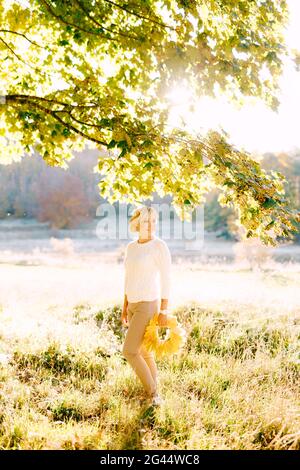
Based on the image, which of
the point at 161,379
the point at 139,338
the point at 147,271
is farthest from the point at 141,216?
the point at 161,379

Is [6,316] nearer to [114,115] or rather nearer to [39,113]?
[39,113]

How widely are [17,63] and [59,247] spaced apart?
141 ft

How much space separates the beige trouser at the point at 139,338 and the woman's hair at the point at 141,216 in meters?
0.90

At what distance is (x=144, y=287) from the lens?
545cm

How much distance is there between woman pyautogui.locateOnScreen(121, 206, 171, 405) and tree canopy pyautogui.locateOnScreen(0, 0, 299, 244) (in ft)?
2.58

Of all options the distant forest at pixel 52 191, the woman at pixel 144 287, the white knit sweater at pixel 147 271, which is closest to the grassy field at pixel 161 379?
the woman at pixel 144 287

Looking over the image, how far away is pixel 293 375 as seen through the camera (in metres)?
6.71

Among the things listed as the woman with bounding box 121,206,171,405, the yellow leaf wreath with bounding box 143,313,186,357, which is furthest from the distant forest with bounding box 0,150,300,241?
the yellow leaf wreath with bounding box 143,313,186,357

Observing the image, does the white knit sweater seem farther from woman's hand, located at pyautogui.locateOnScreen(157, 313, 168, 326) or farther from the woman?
woman's hand, located at pyautogui.locateOnScreen(157, 313, 168, 326)

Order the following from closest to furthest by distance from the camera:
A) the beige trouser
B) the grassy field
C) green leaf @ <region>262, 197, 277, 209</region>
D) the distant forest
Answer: the grassy field, green leaf @ <region>262, 197, 277, 209</region>, the beige trouser, the distant forest

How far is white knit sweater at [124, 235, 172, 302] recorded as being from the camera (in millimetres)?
→ 5473

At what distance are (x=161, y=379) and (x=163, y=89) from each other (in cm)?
367

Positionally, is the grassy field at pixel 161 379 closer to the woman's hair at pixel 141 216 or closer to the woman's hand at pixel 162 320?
the woman's hand at pixel 162 320
